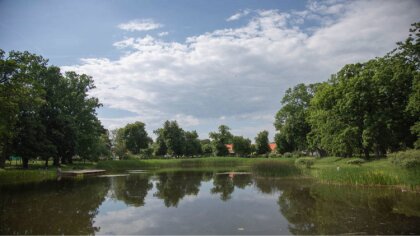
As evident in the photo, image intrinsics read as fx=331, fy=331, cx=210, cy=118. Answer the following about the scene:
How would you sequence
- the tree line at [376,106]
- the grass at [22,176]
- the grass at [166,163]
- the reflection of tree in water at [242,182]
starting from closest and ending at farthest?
the reflection of tree in water at [242,182] → the grass at [22,176] → the tree line at [376,106] → the grass at [166,163]

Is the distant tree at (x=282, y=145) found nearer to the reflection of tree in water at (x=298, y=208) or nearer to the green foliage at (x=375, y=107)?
the green foliage at (x=375, y=107)

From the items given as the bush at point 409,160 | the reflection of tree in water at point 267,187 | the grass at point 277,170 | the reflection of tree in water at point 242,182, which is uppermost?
the bush at point 409,160

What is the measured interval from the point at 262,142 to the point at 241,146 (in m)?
6.46

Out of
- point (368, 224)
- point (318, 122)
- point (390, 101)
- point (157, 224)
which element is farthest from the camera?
point (318, 122)

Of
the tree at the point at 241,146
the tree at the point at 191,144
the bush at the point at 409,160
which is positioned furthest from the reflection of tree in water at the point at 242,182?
the tree at the point at 241,146

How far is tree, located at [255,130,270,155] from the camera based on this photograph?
96188 mm

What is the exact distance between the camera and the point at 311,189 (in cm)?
2269

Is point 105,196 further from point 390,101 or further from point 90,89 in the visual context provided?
point 90,89

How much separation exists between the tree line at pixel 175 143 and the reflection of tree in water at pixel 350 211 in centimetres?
6476

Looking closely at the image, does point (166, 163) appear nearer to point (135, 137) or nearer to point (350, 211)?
point (135, 137)

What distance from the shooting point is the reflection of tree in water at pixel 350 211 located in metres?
11.4

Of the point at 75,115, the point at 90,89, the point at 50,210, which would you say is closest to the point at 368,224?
the point at 50,210

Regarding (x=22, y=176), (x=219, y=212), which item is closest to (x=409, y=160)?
(x=219, y=212)

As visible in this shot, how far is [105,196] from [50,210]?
6.10 metres
